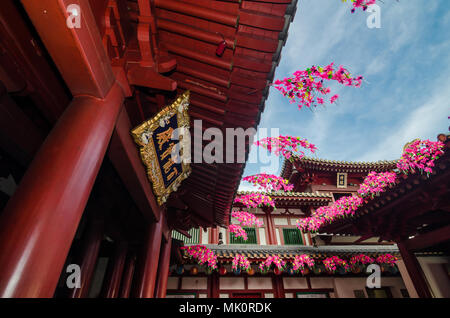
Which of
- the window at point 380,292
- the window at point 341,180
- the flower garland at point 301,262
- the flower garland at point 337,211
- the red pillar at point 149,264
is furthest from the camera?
the window at point 341,180

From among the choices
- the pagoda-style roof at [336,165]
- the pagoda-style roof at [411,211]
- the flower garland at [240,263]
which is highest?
the pagoda-style roof at [336,165]

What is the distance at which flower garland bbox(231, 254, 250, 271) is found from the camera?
25.9 feet

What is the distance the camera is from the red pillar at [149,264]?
3.47 metres

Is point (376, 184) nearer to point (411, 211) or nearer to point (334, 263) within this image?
point (411, 211)

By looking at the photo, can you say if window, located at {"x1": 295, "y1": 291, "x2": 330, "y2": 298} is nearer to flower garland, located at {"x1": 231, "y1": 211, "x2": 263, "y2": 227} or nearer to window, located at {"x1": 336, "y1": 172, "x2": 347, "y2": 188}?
flower garland, located at {"x1": 231, "y1": 211, "x2": 263, "y2": 227}

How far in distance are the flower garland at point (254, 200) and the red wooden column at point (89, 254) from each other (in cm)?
715

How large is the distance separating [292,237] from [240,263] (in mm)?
4116

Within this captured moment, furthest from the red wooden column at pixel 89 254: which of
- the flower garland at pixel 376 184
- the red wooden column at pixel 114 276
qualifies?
the flower garland at pixel 376 184

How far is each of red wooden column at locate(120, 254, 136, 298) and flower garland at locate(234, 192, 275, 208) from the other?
5639mm

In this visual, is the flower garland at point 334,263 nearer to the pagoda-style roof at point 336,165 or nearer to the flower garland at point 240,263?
the flower garland at point 240,263

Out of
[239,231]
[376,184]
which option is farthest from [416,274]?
[239,231]

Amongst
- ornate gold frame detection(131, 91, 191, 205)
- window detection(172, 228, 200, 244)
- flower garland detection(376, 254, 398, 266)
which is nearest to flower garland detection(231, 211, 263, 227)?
window detection(172, 228, 200, 244)
